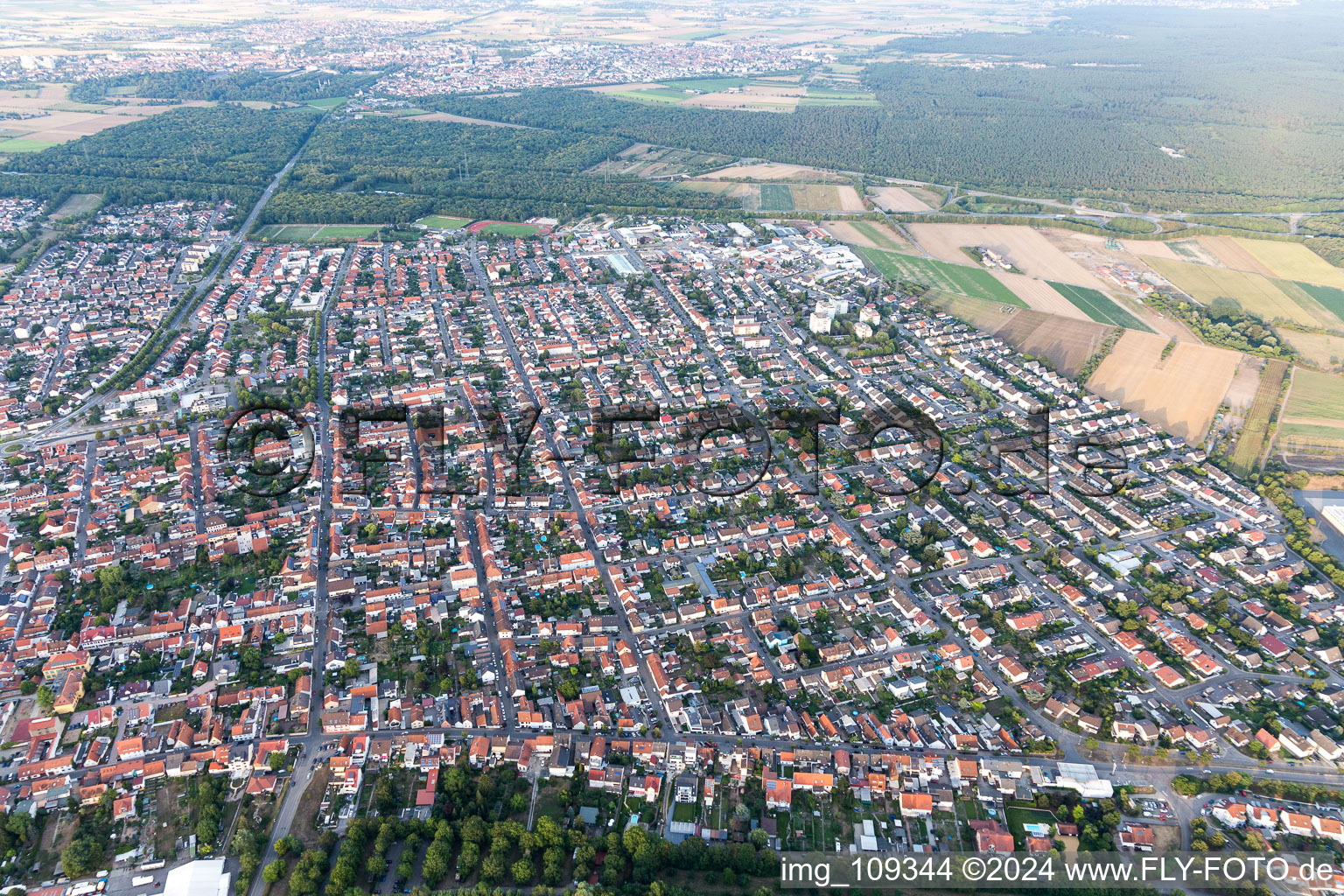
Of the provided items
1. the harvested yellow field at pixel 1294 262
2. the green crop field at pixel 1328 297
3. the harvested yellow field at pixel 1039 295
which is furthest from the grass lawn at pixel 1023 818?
the harvested yellow field at pixel 1294 262

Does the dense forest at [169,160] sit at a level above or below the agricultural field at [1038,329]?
above

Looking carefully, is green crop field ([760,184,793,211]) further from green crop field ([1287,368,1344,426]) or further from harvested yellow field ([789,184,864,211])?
green crop field ([1287,368,1344,426])

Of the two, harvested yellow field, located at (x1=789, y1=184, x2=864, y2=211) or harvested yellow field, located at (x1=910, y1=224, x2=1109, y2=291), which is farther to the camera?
harvested yellow field, located at (x1=789, y1=184, x2=864, y2=211)

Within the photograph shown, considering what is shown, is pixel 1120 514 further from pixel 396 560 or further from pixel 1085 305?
pixel 396 560

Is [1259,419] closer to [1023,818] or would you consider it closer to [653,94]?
[1023,818]

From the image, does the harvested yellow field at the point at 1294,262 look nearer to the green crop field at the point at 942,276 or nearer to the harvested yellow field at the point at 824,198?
the green crop field at the point at 942,276

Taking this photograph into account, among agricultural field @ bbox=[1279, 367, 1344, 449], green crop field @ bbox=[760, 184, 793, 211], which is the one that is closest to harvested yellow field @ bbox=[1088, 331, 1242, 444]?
agricultural field @ bbox=[1279, 367, 1344, 449]
